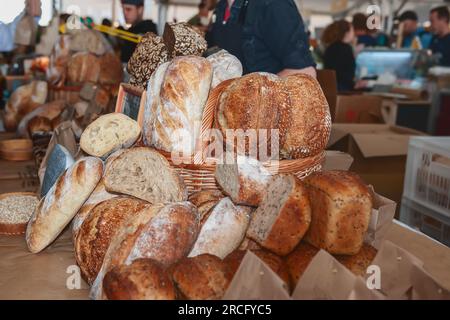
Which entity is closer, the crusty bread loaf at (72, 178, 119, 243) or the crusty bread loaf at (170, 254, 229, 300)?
the crusty bread loaf at (170, 254, 229, 300)

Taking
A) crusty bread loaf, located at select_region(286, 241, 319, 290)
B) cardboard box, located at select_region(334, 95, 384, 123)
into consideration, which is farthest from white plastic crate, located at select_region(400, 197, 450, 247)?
cardboard box, located at select_region(334, 95, 384, 123)

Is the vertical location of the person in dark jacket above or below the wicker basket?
above

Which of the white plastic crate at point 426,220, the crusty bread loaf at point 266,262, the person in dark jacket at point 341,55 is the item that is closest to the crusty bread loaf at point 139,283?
the crusty bread loaf at point 266,262

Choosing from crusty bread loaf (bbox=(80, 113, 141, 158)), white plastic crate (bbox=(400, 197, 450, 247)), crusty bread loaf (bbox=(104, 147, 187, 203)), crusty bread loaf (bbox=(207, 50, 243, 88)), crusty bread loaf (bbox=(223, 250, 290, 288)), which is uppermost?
crusty bread loaf (bbox=(207, 50, 243, 88))

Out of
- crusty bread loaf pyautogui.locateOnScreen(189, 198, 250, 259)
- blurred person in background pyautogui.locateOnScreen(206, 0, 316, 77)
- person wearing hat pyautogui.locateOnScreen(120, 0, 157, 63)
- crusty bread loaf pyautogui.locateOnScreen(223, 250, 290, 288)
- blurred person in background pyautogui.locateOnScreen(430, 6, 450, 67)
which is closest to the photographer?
crusty bread loaf pyautogui.locateOnScreen(223, 250, 290, 288)

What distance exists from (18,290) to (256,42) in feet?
5.77

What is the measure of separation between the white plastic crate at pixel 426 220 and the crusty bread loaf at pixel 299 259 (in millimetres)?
1108

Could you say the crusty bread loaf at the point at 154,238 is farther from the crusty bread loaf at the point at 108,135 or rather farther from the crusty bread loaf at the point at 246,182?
the crusty bread loaf at the point at 108,135

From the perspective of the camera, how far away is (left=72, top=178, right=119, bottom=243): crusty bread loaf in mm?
1343

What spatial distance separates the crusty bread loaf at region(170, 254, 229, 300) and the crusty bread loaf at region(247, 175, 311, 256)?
15 centimetres

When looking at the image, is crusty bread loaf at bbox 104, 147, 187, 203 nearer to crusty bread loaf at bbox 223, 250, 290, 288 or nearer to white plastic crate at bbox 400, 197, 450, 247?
crusty bread loaf at bbox 223, 250, 290, 288

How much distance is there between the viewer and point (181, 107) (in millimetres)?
1479

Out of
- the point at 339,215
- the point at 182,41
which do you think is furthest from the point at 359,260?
the point at 182,41

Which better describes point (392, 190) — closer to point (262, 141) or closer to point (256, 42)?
point (256, 42)
